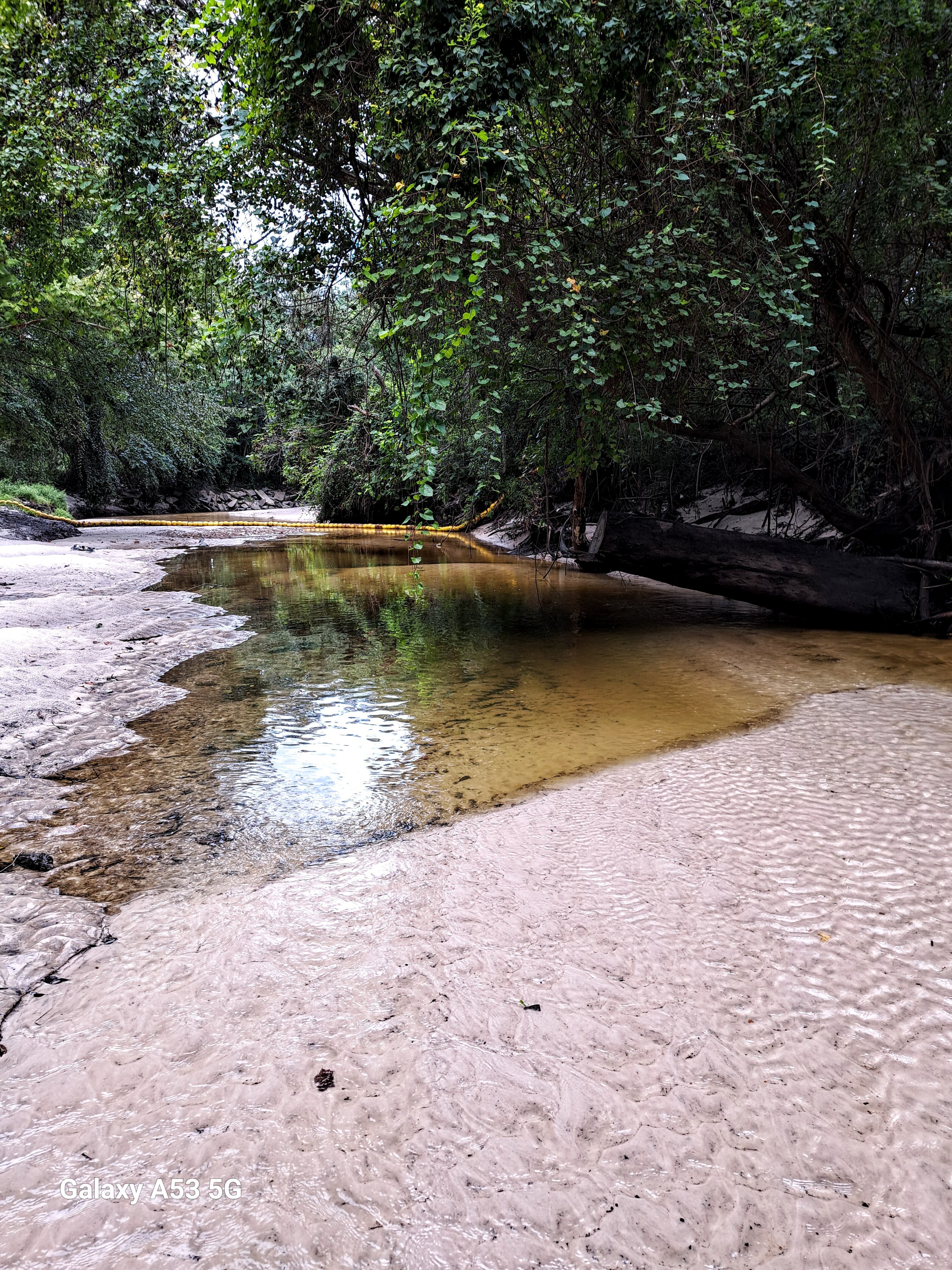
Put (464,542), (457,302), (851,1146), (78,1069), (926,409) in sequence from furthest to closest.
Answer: (464,542) → (926,409) → (457,302) → (78,1069) → (851,1146)

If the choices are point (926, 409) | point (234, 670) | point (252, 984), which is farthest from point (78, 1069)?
point (926, 409)

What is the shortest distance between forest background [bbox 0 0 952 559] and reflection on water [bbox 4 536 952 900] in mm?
1614

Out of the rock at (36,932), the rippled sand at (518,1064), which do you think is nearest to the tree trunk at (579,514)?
the rippled sand at (518,1064)

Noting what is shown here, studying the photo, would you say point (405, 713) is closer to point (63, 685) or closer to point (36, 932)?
point (63, 685)

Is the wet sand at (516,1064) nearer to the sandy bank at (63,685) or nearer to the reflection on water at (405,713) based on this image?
the sandy bank at (63,685)

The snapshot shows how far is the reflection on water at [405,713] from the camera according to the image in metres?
3.04

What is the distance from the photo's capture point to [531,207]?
15.3 ft

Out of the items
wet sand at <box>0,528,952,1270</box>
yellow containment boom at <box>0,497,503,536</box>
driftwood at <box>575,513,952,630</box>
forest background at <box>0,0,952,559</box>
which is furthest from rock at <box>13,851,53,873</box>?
yellow containment boom at <box>0,497,503,536</box>

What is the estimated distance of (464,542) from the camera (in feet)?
63.9

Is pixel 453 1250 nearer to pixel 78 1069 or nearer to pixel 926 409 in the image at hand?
pixel 78 1069

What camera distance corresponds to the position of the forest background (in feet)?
13.4

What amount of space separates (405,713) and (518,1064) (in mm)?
3165

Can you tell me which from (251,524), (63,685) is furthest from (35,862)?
(251,524)

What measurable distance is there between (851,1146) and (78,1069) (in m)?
1.88
